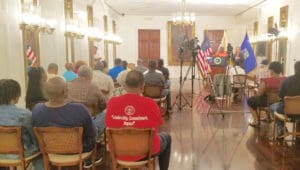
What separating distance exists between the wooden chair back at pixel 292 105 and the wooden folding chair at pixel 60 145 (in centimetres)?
291

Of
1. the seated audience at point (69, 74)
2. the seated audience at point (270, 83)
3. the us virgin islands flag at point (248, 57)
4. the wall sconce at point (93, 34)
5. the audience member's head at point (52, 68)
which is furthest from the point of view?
the wall sconce at point (93, 34)

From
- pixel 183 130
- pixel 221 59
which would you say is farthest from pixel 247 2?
pixel 183 130

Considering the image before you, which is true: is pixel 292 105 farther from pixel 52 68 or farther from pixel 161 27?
pixel 161 27

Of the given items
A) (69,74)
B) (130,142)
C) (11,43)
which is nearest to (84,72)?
(11,43)

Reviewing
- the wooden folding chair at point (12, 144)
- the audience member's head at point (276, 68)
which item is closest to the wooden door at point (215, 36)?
the audience member's head at point (276, 68)

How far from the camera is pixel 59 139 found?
263cm

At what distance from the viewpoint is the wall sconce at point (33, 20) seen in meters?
4.57

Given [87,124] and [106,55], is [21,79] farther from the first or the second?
[106,55]

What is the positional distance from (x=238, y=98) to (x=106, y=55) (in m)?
4.63

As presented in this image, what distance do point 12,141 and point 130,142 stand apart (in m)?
0.98

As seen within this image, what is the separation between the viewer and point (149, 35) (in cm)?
1559

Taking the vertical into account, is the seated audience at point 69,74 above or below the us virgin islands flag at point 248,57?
below

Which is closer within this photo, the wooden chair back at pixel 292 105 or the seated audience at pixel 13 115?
the seated audience at pixel 13 115

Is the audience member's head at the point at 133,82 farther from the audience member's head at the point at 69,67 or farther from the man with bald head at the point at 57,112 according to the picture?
the audience member's head at the point at 69,67
